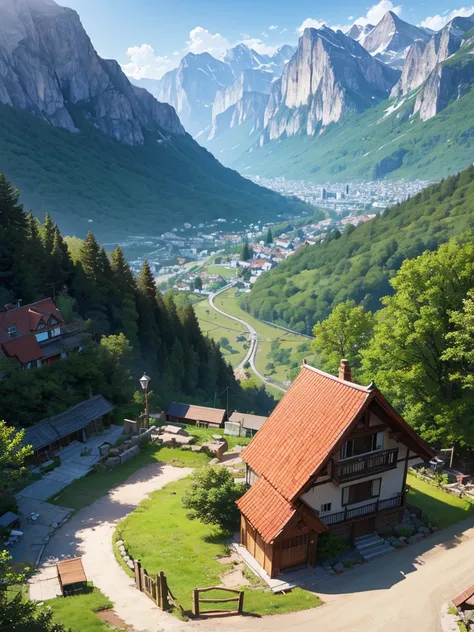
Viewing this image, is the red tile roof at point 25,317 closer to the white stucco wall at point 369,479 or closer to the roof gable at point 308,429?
the roof gable at point 308,429

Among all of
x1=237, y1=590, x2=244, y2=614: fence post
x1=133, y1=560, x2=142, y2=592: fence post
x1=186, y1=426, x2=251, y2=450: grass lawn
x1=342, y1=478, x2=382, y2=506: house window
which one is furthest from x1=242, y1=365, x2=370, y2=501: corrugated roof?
x1=186, y1=426, x2=251, y2=450: grass lawn

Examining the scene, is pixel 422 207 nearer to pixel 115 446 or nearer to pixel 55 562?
pixel 115 446

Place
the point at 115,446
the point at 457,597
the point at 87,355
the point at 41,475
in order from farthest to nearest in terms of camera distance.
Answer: the point at 87,355 → the point at 115,446 → the point at 41,475 → the point at 457,597

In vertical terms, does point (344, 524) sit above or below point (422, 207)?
below

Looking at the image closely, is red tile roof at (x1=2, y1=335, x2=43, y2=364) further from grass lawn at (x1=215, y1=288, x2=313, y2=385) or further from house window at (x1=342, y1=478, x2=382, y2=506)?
grass lawn at (x1=215, y1=288, x2=313, y2=385)

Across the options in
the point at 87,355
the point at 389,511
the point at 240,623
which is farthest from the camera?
the point at 87,355

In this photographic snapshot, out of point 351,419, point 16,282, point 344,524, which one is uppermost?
point 16,282

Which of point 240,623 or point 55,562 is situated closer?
point 240,623

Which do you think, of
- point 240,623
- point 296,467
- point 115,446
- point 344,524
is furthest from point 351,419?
point 115,446
